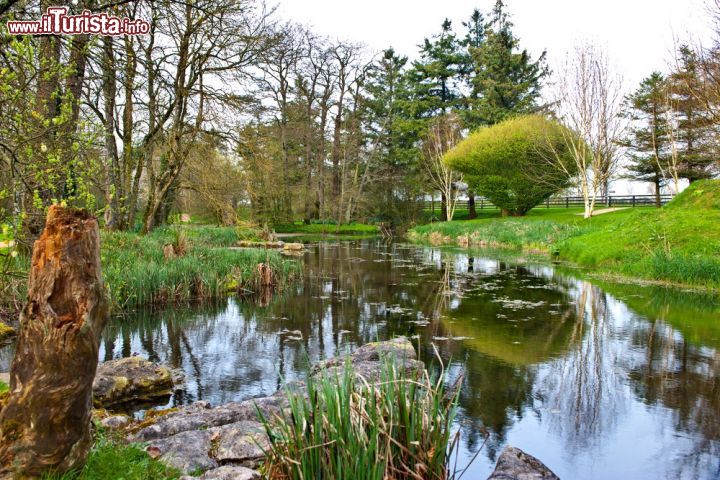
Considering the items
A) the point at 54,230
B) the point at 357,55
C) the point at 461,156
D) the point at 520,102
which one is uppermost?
the point at 357,55

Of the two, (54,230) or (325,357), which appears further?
(325,357)

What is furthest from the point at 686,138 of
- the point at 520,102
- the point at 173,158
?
the point at 173,158

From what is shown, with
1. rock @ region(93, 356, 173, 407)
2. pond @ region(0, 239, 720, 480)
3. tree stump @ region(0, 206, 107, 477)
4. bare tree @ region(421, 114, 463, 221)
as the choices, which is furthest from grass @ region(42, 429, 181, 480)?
bare tree @ region(421, 114, 463, 221)

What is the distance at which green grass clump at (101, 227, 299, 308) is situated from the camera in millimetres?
9672

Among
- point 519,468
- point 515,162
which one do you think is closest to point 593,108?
point 515,162

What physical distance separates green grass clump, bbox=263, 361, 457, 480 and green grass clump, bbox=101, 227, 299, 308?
22.2ft

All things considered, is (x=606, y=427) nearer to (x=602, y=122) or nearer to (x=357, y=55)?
(x=602, y=122)

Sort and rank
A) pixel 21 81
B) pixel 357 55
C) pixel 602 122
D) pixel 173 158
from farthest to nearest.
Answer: pixel 357 55 < pixel 602 122 < pixel 173 158 < pixel 21 81

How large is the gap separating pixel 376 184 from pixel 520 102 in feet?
39.3

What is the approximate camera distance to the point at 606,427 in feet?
15.8

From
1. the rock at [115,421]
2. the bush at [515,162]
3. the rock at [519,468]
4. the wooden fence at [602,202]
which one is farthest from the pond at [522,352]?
the wooden fence at [602,202]

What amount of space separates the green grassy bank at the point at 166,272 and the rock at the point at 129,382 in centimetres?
328

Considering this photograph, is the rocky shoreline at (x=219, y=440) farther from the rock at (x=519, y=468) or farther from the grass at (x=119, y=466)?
the grass at (x=119, y=466)

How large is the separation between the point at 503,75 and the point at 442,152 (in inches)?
295
